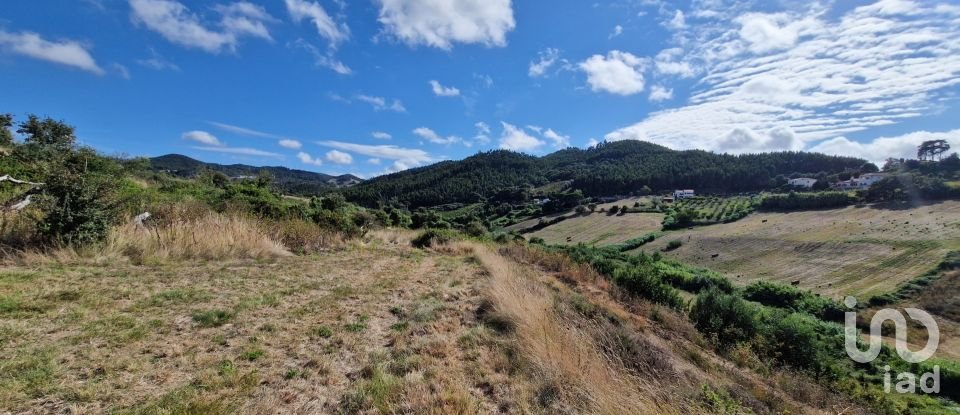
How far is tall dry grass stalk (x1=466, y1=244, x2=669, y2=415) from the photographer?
321cm

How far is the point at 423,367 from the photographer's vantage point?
371 cm

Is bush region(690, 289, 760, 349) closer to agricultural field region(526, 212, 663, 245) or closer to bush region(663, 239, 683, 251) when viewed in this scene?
bush region(663, 239, 683, 251)

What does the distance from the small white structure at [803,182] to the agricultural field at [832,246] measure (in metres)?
39.8

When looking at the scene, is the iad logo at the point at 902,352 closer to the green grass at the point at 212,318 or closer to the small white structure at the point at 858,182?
the green grass at the point at 212,318

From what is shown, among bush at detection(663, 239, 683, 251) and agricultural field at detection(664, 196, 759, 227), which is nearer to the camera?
bush at detection(663, 239, 683, 251)

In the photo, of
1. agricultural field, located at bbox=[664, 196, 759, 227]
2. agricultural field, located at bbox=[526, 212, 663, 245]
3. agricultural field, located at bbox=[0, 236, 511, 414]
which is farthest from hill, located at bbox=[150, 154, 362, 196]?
agricultural field, located at bbox=[0, 236, 511, 414]

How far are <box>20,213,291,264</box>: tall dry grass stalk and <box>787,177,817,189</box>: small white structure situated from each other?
12314 centimetres

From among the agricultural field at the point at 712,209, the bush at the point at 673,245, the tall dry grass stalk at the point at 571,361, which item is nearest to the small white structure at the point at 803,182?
the agricultural field at the point at 712,209

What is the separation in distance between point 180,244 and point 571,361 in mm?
7390

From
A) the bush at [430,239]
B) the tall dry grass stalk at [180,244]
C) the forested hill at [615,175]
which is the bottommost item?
the bush at [430,239]

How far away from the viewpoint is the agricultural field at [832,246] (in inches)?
1501

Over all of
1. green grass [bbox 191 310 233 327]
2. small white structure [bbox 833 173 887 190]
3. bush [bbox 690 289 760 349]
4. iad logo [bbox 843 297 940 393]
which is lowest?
iad logo [bbox 843 297 940 393]

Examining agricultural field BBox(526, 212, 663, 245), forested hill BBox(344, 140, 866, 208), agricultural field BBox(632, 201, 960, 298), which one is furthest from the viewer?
forested hill BBox(344, 140, 866, 208)

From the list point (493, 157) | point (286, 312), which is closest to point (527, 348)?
point (286, 312)
